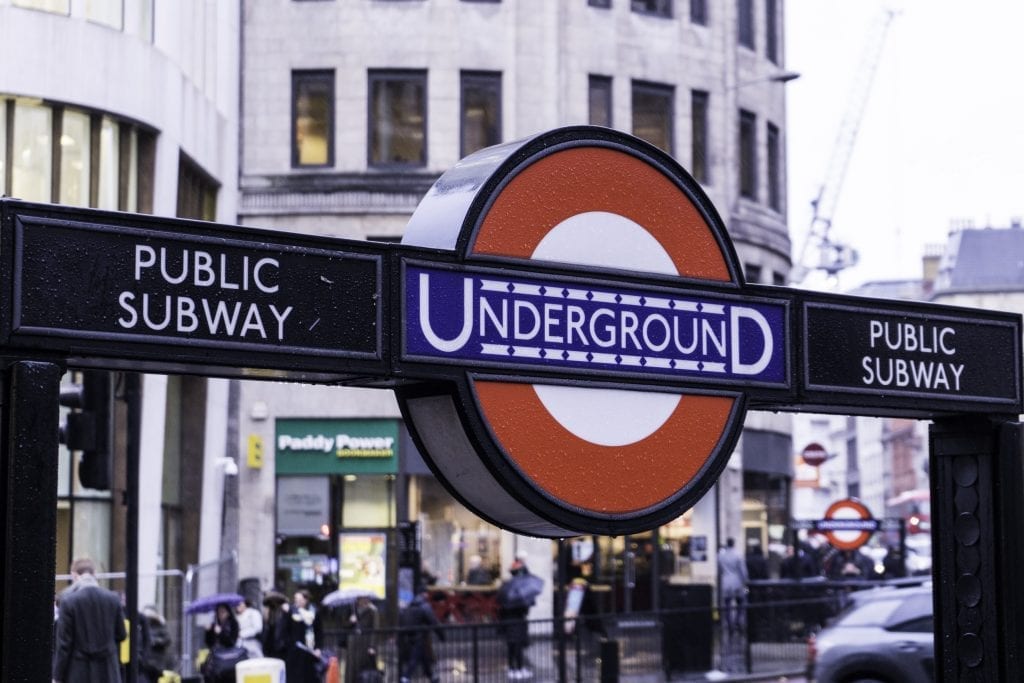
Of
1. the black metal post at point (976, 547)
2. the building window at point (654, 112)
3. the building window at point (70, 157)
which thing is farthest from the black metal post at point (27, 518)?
the building window at point (654, 112)

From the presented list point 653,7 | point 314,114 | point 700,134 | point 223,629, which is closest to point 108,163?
point 314,114

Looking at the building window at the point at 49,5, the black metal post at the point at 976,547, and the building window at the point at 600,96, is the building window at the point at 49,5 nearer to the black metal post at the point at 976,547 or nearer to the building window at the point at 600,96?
the building window at the point at 600,96

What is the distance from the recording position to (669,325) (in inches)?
161

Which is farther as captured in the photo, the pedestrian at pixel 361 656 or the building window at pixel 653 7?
the building window at pixel 653 7

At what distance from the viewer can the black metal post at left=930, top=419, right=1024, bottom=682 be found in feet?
15.5

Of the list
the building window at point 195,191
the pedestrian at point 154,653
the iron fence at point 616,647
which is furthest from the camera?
the building window at point 195,191

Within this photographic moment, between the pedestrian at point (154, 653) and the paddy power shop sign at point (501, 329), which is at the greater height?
the paddy power shop sign at point (501, 329)

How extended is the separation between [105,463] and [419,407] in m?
8.92

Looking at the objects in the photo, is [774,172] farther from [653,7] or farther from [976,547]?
[976,547]

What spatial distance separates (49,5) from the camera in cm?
2525

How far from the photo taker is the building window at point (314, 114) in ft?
109

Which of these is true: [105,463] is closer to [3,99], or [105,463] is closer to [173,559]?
[3,99]

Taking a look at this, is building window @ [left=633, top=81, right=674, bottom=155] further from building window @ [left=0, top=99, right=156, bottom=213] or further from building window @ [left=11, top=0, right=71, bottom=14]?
building window @ [left=11, top=0, right=71, bottom=14]

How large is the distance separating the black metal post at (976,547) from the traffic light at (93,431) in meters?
8.26
